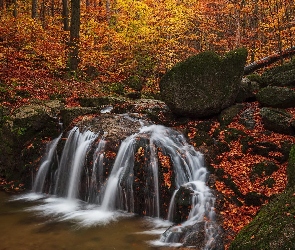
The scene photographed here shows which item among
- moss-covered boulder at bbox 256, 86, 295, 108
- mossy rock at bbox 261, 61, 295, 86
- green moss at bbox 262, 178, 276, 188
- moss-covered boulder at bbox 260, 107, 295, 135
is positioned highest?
mossy rock at bbox 261, 61, 295, 86

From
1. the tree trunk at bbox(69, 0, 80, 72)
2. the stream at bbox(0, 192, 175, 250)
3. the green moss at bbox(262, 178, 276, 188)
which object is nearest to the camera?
the stream at bbox(0, 192, 175, 250)

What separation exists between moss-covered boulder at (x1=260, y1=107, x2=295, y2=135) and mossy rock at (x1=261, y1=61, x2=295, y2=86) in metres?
1.80

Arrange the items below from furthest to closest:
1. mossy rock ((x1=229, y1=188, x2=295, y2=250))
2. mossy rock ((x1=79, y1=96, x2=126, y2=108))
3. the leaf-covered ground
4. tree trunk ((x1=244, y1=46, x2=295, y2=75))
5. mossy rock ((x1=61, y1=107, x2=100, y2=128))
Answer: tree trunk ((x1=244, y1=46, x2=295, y2=75)) < mossy rock ((x1=79, y1=96, x2=126, y2=108)) < mossy rock ((x1=61, y1=107, x2=100, y2=128)) < the leaf-covered ground < mossy rock ((x1=229, y1=188, x2=295, y2=250))

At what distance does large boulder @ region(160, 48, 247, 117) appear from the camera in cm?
1093

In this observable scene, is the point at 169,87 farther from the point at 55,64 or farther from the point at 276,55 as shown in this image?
the point at 55,64

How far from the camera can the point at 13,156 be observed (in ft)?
37.3

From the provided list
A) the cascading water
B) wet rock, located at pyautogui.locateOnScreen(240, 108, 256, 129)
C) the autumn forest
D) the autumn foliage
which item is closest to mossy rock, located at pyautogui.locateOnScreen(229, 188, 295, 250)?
the cascading water

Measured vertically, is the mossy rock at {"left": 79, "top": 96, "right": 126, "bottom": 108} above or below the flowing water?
above

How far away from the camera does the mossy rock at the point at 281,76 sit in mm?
11391

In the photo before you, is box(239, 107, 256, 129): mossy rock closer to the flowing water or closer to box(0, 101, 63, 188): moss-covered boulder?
the flowing water

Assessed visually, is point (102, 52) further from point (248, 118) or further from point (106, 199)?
point (106, 199)

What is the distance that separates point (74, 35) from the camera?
54.1 feet

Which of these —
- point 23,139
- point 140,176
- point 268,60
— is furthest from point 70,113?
point 268,60

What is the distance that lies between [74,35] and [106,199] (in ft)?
34.9
